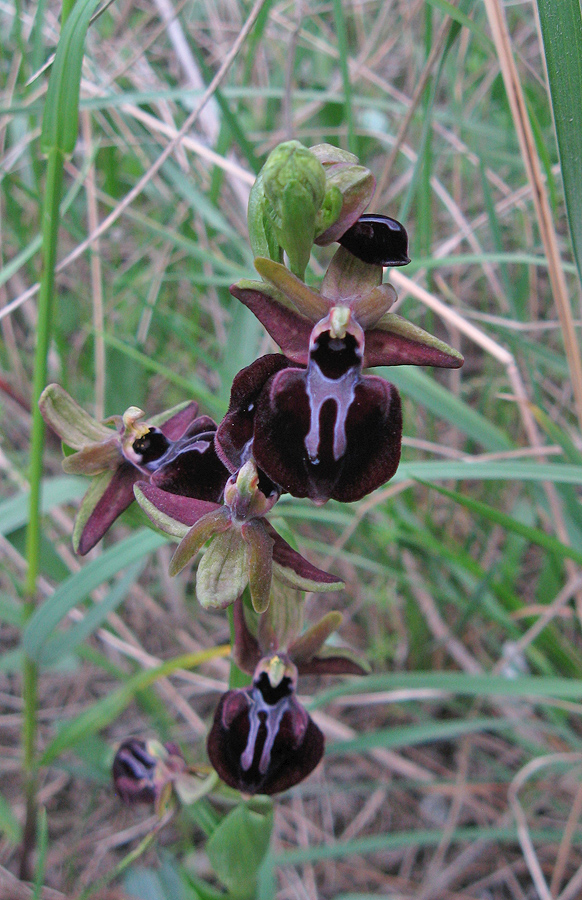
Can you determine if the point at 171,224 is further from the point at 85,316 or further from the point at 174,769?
the point at 174,769

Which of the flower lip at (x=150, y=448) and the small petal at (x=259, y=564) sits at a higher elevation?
the flower lip at (x=150, y=448)

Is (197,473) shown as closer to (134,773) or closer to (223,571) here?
(223,571)

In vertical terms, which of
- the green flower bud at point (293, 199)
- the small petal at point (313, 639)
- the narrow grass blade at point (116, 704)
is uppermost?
the green flower bud at point (293, 199)

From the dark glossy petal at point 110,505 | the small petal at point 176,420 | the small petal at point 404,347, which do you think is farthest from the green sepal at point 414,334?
the dark glossy petal at point 110,505

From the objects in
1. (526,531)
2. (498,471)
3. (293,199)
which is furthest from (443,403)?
(293,199)

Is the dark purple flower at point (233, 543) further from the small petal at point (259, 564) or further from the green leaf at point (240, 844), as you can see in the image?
the green leaf at point (240, 844)
